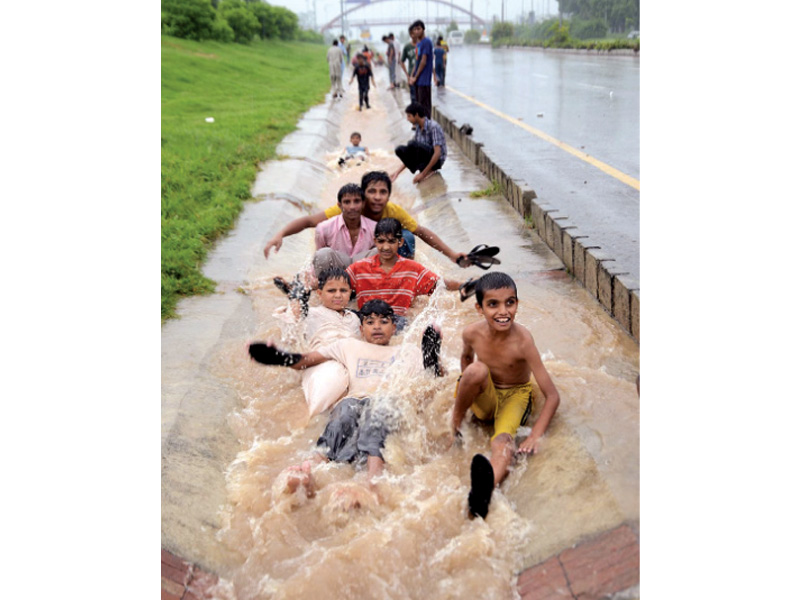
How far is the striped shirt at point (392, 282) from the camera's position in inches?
236

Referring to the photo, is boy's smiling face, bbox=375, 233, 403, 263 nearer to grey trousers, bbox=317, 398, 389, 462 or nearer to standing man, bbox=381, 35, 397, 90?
grey trousers, bbox=317, 398, 389, 462

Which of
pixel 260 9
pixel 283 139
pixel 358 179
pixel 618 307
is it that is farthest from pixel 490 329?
pixel 260 9

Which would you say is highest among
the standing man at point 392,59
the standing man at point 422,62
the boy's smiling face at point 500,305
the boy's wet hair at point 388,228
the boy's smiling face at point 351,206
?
the standing man at point 392,59

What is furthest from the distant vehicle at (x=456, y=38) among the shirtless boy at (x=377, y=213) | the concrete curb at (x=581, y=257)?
the shirtless boy at (x=377, y=213)

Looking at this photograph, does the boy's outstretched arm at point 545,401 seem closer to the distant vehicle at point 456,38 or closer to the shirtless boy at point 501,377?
the shirtless boy at point 501,377

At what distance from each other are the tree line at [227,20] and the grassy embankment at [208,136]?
0.98 m

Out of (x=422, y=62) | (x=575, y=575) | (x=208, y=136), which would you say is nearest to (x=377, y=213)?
(x=575, y=575)

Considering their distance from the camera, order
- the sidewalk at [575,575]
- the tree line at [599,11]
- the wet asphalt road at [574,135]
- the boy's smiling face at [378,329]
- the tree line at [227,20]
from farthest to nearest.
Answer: the tree line at [227,20], the tree line at [599,11], the wet asphalt road at [574,135], the boy's smiling face at [378,329], the sidewalk at [575,575]

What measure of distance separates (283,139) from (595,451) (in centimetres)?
1222

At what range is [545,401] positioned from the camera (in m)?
4.16

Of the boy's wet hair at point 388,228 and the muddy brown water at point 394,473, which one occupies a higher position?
the boy's wet hair at point 388,228

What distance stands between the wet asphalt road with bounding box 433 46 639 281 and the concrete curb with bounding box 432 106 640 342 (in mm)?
125

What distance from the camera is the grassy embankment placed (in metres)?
7.78

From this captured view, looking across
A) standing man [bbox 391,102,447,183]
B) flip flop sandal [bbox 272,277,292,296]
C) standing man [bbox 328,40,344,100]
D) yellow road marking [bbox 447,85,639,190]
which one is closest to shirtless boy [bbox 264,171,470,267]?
flip flop sandal [bbox 272,277,292,296]
